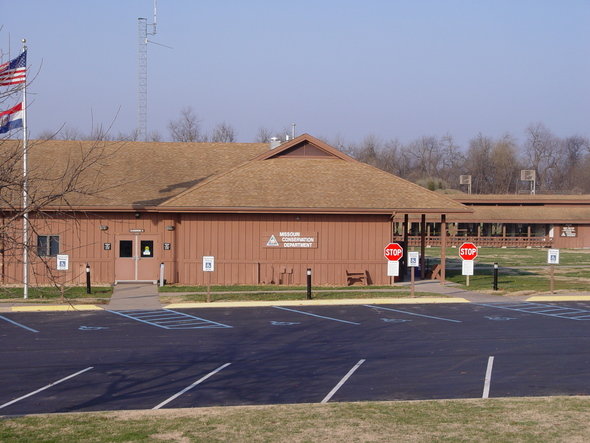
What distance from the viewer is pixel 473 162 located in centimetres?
11550

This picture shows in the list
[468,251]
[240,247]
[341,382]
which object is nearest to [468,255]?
[468,251]

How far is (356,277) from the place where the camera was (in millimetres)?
27562

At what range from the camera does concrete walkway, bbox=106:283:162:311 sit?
21.7m

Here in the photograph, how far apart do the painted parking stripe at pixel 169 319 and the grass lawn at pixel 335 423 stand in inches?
323

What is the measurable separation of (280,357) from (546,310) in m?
10.9

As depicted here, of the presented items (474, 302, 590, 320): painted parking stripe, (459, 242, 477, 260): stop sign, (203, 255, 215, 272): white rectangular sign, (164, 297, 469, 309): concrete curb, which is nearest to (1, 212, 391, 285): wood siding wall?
(459, 242, 477, 260): stop sign

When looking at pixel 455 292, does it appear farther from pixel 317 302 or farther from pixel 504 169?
pixel 504 169

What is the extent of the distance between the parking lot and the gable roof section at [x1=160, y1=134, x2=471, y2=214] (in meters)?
6.74

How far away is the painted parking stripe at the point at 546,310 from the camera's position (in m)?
20.2

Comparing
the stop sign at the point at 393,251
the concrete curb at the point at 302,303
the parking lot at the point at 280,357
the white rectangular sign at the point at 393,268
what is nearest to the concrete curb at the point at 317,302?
the concrete curb at the point at 302,303

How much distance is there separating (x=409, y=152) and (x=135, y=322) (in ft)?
334

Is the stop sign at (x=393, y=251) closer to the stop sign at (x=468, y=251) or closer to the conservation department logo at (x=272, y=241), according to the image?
the stop sign at (x=468, y=251)

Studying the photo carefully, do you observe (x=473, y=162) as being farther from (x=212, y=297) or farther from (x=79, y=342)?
(x=79, y=342)

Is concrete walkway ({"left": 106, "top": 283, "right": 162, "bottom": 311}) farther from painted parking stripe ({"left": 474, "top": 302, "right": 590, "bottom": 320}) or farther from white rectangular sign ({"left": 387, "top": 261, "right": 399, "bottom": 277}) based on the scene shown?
painted parking stripe ({"left": 474, "top": 302, "right": 590, "bottom": 320})
